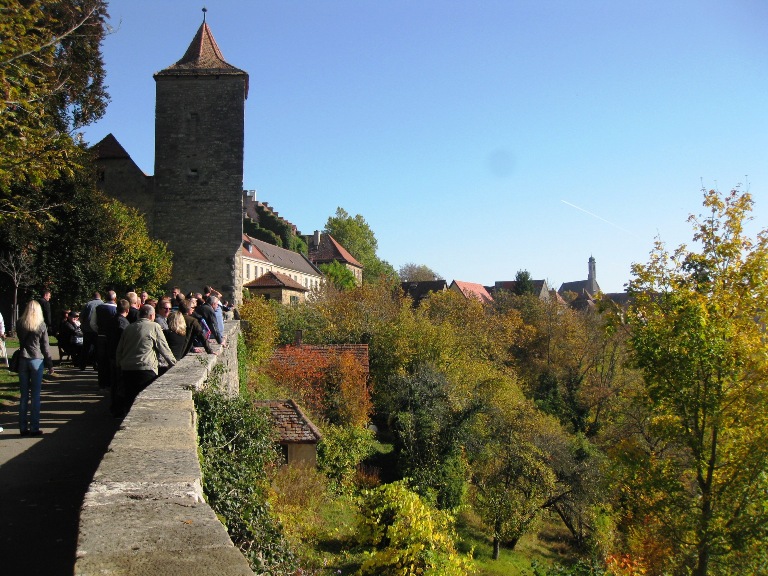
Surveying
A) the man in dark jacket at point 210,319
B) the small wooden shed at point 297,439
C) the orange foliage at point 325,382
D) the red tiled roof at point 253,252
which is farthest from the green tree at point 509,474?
the red tiled roof at point 253,252

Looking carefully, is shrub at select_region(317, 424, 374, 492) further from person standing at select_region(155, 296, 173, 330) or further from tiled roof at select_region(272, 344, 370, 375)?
person standing at select_region(155, 296, 173, 330)

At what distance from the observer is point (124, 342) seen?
330 inches

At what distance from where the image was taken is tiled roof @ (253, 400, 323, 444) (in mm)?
21547

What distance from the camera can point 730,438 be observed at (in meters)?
14.6

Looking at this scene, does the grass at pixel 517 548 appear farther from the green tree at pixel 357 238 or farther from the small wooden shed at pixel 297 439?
the green tree at pixel 357 238

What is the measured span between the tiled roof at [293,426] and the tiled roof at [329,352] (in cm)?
723

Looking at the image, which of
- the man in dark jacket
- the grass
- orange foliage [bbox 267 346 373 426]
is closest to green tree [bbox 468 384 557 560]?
the grass

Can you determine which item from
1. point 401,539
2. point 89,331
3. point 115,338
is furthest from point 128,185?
point 401,539

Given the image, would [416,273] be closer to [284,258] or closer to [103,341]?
[284,258]

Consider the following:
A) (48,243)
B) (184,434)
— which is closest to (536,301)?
(48,243)

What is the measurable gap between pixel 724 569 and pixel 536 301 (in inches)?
1879

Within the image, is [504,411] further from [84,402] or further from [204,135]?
[84,402]

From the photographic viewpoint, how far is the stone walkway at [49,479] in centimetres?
493

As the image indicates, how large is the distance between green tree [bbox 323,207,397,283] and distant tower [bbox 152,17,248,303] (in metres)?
64.8
